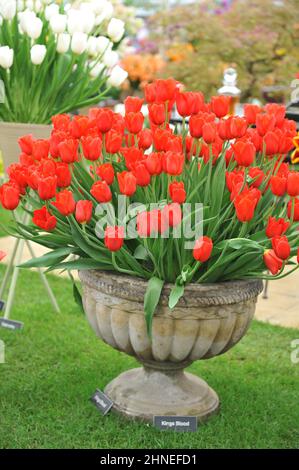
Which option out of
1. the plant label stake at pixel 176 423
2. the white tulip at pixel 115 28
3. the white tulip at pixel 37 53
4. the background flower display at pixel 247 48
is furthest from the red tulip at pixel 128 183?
the background flower display at pixel 247 48

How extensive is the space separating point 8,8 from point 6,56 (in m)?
0.25

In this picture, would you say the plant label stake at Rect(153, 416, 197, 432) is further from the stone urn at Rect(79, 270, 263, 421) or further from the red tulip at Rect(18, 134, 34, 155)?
the red tulip at Rect(18, 134, 34, 155)

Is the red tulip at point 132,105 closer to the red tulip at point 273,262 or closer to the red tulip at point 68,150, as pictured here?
the red tulip at point 68,150

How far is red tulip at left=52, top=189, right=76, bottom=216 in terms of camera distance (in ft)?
7.39

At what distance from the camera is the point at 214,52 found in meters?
7.99

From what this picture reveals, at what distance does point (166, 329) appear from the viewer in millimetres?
2365

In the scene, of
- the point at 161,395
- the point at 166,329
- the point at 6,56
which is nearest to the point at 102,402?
the point at 161,395

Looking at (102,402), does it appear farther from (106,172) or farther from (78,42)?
(78,42)

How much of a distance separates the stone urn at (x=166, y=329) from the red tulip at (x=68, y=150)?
15.3 inches

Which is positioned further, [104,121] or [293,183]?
[104,121]

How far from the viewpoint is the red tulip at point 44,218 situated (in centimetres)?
236

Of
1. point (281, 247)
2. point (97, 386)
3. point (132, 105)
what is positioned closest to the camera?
point (281, 247)
